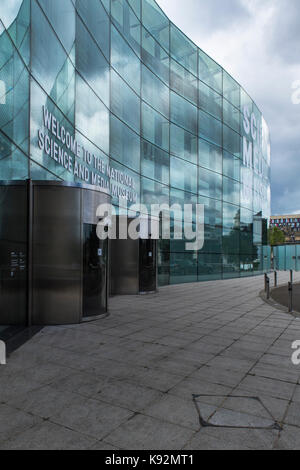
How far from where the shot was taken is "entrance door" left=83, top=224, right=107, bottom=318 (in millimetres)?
9016

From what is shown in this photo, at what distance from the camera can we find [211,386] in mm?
4754

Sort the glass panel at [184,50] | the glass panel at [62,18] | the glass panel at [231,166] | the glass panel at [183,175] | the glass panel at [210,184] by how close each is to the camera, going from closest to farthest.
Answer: the glass panel at [62,18], the glass panel at [183,175], the glass panel at [184,50], the glass panel at [210,184], the glass panel at [231,166]

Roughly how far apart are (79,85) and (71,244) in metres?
7.58

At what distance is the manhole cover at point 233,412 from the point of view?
3676 millimetres

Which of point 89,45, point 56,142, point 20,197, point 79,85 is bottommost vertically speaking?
point 20,197

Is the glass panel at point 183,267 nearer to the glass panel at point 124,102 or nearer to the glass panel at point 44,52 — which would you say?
the glass panel at point 124,102

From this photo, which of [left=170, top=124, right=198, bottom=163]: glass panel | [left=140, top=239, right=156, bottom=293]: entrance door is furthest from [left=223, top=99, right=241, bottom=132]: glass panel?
[left=140, top=239, right=156, bottom=293]: entrance door

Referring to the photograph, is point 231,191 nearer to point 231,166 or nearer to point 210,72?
point 231,166

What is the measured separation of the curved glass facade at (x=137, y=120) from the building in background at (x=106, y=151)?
Result: 6 centimetres

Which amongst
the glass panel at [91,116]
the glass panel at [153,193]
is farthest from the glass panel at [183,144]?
the glass panel at [91,116]

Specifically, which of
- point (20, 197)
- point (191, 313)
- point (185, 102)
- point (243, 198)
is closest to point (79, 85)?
point (20, 197)
